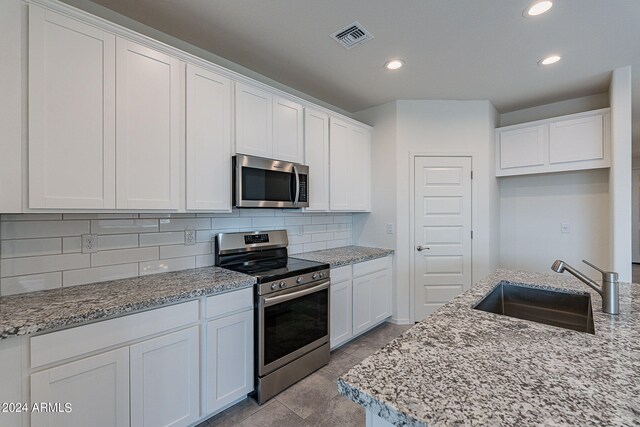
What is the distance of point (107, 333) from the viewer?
4.54ft

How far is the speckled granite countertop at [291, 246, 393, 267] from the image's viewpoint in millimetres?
2704

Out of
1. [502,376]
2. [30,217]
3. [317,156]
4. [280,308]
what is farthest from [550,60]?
[30,217]

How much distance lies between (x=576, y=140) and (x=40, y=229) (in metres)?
4.61

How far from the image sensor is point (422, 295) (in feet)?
11.4

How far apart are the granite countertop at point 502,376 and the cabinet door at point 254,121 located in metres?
1.79

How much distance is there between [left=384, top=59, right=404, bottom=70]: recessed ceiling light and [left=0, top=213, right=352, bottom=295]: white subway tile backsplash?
1798 mm

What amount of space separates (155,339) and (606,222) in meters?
4.44

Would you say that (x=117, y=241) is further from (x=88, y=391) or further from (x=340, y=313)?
(x=340, y=313)

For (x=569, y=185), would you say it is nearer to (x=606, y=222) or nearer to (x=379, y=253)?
(x=606, y=222)

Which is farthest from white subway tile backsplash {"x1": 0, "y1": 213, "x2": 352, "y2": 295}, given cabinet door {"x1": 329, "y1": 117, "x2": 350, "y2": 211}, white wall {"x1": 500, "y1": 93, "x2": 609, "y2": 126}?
white wall {"x1": 500, "y1": 93, "x2": 609, "y2": 126}

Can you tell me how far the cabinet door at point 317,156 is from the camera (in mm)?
2791

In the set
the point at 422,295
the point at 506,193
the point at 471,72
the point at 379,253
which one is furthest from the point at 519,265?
the point at 471,72

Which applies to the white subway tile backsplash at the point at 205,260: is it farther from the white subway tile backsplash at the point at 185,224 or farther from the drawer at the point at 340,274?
the drawer at the point at 340,274

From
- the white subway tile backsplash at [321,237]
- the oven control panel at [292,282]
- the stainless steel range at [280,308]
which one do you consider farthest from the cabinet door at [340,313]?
the white subway tile backsplash at [321,237]
